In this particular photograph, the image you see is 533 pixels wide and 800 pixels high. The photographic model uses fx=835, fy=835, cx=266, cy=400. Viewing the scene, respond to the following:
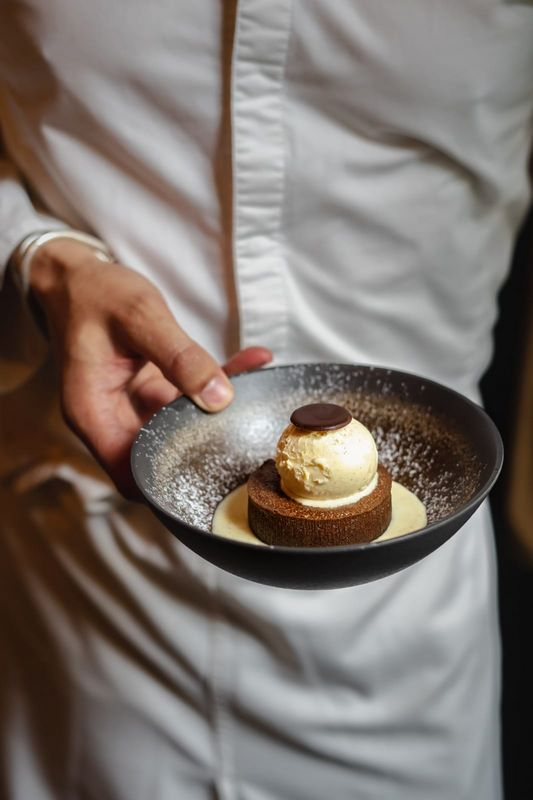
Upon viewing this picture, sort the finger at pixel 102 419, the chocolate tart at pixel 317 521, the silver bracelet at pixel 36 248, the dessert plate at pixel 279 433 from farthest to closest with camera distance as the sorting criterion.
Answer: the silver bracelet at pixel 36 248, the finger at pixel 102 419, the chocolate tart at pixel 317 521, the dessert plate at pixel 279 433

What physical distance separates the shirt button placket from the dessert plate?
0.52 feet

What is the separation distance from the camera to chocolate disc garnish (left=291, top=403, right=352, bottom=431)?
676 millimetres

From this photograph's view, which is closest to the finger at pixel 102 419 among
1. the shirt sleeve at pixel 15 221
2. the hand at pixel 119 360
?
the hand at pixel 119 360

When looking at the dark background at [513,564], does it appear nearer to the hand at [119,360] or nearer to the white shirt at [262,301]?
the white shirt at [262,301]

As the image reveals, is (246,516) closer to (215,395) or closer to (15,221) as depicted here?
(215,395)

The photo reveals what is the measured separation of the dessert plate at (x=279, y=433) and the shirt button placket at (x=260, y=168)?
0.16 metres

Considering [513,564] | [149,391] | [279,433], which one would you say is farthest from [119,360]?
[513,564]

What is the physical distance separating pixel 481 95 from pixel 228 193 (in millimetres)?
286

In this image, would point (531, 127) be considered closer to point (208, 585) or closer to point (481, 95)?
point (481, 95)

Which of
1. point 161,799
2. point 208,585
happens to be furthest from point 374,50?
point 161,799

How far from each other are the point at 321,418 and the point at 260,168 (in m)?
0.32

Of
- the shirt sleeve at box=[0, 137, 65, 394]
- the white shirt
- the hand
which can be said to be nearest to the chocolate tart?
the hand

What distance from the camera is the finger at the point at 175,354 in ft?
2.35

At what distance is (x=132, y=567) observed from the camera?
1.00 metres
